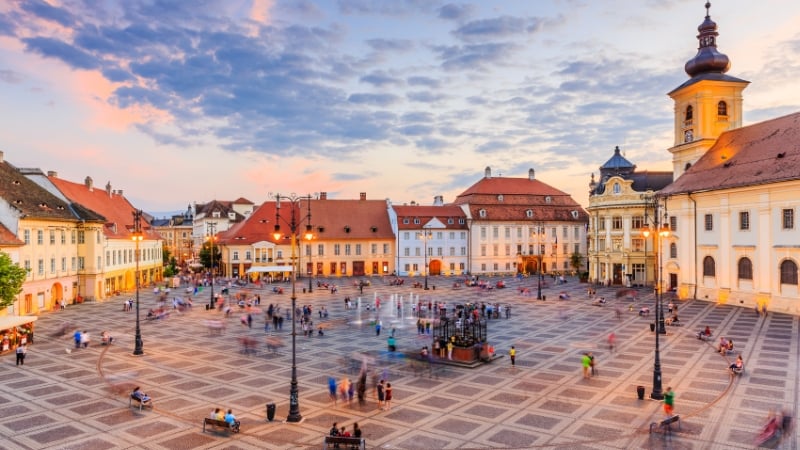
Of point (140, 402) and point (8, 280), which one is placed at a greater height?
point (8, 280)

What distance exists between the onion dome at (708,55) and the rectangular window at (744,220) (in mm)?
19333

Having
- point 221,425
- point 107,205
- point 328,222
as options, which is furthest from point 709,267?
point 107,205

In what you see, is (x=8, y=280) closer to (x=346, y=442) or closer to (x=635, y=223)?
(x=346, y=442)

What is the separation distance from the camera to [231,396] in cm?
2067

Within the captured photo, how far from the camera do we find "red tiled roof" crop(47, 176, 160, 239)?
53.9 metres

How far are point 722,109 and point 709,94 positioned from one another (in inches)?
88.3

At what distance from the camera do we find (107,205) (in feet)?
206

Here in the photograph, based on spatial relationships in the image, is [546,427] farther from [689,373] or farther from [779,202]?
[779,202]

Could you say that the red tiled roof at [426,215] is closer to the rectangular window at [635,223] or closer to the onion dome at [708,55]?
the rectangular window at [635,223]

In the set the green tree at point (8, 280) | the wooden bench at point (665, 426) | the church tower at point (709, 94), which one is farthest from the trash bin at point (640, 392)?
the church tower at point (709, 94)

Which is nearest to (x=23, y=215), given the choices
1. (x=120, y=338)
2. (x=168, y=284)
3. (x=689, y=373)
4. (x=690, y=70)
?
(x=120, y=338)

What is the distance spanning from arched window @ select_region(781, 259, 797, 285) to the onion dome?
24.7m

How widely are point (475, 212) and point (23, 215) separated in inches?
2190

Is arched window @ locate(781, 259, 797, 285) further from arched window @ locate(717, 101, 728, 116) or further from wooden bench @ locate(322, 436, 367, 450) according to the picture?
wooden bench @ locate(322, 436, 367, 450)
